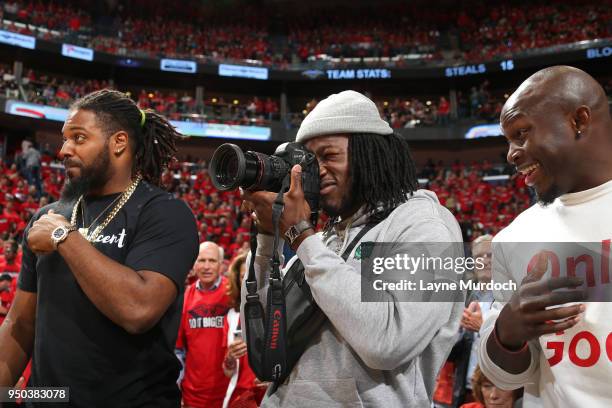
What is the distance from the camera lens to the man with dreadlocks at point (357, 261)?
1.15 meters

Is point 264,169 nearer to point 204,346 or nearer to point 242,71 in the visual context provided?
point 204,346

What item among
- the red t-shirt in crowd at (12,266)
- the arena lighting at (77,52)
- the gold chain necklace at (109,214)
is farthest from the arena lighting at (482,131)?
the gold chain necklace at (109,214)

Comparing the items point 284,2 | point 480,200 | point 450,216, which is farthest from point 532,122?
point 284,2

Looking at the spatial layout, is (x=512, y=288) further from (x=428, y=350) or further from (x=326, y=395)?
(x=326, y=395)

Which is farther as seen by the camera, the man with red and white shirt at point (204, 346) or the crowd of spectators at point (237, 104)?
the crowd of spectators at point (237, 104)

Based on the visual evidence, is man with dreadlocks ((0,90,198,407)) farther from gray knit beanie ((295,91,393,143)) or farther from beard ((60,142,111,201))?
gray knit beanie ((295,91,393,143))

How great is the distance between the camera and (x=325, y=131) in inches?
54.2

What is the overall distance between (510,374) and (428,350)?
8.8 inches

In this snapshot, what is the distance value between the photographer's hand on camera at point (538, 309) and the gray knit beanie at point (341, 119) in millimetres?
568

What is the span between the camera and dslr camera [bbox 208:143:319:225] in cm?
128

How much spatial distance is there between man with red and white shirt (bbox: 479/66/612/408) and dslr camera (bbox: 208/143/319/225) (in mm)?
427

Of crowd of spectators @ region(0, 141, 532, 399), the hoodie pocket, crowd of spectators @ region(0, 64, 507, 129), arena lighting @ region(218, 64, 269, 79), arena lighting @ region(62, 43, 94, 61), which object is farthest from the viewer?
arena lighting @ region(218, 64, 269, 79)

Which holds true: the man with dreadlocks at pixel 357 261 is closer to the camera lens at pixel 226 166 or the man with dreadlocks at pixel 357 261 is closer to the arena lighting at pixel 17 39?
the camera lens at pixel 226 166

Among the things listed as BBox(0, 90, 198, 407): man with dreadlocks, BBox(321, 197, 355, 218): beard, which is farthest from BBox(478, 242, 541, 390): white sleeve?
BBox(0, 90, 198, 407): man with dreadlocks
